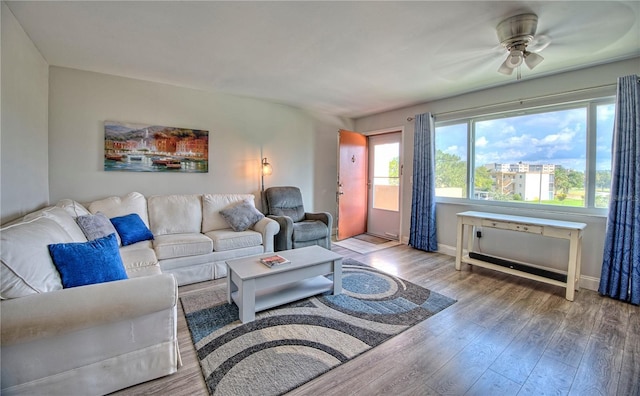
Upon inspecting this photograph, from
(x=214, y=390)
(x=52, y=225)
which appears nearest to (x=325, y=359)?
(x=214, y=390)

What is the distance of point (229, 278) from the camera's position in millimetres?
2463

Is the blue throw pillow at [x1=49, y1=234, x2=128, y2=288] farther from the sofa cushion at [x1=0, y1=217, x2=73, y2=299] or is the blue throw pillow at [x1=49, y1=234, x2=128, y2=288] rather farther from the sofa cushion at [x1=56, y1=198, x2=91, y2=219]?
the sofa cushion at [x1=56, y1=198, x2=91, y2=219]

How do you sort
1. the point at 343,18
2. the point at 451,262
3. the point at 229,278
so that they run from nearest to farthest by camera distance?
1. the point at 343,18
2. the point at 229,278
3. the point at 451,262

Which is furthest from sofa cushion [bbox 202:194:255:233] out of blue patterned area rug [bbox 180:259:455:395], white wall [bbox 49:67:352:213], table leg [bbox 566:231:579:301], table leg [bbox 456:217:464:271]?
table leg [bbox 566:231:579:301]

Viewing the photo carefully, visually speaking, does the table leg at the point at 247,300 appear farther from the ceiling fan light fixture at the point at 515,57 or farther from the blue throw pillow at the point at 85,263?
the ceiling fan light fixture at the point at 515,57

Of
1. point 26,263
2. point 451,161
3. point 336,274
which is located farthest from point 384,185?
point 26,263

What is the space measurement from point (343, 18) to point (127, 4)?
1544mm

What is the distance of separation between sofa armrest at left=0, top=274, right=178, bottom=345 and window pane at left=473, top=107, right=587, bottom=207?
4.00m

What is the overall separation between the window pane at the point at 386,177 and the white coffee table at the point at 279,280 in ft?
8.80

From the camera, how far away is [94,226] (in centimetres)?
246

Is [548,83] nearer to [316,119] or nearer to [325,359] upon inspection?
[316,119]

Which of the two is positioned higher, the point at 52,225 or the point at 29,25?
the point at 29,25

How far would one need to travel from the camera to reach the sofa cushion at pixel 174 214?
3293mm

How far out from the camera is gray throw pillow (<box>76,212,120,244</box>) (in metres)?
2.38
